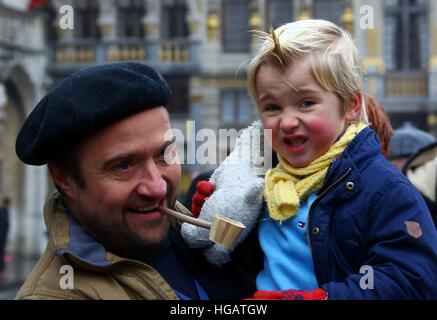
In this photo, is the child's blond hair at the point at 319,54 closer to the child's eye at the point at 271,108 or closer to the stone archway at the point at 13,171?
the child's eye at the point at 271,108

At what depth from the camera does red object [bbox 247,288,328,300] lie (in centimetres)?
172

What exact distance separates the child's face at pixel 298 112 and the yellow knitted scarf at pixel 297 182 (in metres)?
0.02

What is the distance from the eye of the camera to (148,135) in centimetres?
185

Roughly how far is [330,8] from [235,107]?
3.22m

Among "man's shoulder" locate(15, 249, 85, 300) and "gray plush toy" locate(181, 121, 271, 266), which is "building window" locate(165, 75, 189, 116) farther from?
"man's shoulder" locate(15, 249, 85, 300)

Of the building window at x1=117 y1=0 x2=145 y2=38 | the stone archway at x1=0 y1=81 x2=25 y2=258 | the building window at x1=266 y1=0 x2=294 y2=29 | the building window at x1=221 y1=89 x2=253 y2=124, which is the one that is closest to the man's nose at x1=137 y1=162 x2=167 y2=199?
the stone archway at x1=0 y1=81 x2=25 y2=258

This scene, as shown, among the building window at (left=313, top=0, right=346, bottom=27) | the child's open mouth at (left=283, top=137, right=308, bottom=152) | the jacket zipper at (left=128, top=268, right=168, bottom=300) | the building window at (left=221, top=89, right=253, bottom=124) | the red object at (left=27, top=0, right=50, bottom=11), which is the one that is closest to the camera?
the jacket zipper at (left=128, top=268, right=168, bottom=300)

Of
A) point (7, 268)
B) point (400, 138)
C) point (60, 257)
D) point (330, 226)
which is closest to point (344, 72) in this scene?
point (330, 226)

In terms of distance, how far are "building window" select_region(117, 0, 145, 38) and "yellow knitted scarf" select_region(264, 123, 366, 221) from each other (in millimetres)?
16580

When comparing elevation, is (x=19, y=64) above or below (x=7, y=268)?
above

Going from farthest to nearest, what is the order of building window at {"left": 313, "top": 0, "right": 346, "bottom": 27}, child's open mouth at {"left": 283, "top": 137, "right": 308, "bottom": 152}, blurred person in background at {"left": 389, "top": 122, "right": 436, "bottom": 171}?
building window at {"left": 313, "top": 0, "right": 346, "bottom": 27} < blurred person in background at {"left": 389, "top": 122, "right": 436, "bottom": 171} < child's open mouth at {"left": 283, "top": 137, "right": 308, "bottom": 152}

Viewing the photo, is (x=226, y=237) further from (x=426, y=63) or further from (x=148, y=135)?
(x=426, y=63)
